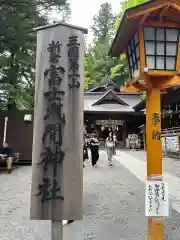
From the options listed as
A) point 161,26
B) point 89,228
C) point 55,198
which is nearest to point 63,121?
point 55,198

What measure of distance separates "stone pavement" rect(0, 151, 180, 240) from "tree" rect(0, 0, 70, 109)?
15.8 feet

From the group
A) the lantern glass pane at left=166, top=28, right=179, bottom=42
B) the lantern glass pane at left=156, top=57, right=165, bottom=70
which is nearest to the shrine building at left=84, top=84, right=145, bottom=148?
the lantern glass pane at left=166, top=28, right=179, bottom=42

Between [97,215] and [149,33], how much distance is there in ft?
12.4

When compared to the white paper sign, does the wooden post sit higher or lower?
higher

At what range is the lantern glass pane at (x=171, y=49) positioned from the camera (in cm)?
411

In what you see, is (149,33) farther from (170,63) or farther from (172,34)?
(170,63)

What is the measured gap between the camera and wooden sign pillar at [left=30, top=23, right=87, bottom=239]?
3.22 m

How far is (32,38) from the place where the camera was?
13.4 m

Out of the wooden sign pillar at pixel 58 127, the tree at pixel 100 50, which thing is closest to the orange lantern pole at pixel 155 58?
the wooden sign pillar at pixel 58 127

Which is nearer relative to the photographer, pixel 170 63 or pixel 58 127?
pixel 58 127

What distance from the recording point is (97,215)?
5.82 meters

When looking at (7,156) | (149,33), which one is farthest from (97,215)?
(7,156)

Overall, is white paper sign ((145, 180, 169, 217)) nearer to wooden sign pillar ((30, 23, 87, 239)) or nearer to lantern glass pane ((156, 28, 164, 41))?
wooden sign pillar ((30, 23, 87, 239))

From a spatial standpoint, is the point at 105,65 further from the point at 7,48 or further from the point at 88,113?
the point at 7,48
